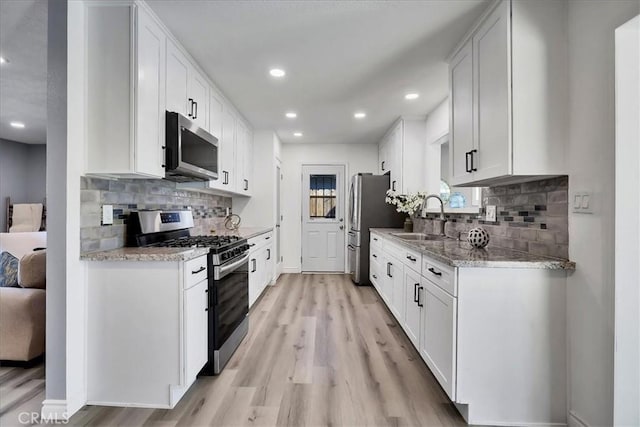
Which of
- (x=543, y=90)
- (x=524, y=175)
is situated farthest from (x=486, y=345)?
(x=543, y=90)

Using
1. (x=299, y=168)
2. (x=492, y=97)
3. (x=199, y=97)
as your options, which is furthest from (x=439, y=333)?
(x=299, y=168)

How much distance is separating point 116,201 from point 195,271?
30.5 inches

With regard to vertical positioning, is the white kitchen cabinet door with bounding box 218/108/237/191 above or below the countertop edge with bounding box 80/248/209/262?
→ above

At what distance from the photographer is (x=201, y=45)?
2383 mm

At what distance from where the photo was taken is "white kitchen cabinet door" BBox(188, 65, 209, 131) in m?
2.59

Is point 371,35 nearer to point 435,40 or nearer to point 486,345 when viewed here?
point 435,40

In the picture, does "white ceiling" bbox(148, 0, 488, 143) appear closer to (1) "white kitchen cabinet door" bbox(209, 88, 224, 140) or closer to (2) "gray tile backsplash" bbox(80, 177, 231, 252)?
(1) "white kitchen cabinet door" bbox(209, 88, 224, 140)

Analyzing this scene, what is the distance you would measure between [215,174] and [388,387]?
217 centimetres

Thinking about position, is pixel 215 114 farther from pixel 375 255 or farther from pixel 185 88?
pixel 375 255

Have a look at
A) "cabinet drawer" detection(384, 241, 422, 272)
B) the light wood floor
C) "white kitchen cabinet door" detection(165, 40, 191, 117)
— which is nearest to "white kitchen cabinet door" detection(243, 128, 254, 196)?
"white kitchen cabinet door" detection(165, 40, 191, 117)

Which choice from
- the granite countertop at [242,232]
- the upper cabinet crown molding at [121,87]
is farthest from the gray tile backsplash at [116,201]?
the granite countertop at [242,232]

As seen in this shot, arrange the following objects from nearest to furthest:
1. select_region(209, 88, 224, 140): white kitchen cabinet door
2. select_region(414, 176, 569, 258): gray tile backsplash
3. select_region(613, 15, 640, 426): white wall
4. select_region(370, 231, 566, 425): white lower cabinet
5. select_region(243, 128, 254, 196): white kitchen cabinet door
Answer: select_region(613, 15, 640, 426): white wall
select_region(370, 231, 566, 425): white lower cabinet
select_region(414, 176, 569, 258): gray tile backsplash
select_region(209, 88, 224, 140): white kitchen cabinet door
select_region(243, 128, 254, 196): white kitchen cabinet door

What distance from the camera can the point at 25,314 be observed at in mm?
2236

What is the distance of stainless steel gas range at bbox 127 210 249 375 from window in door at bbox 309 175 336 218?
305cm
